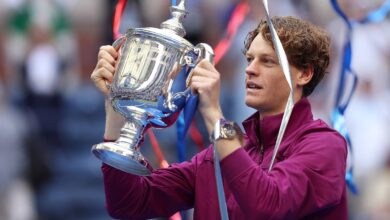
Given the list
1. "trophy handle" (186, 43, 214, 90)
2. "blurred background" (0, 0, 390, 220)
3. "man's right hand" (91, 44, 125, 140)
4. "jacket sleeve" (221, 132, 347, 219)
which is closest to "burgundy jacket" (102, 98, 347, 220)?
"jacket sleeve" (221, 132, 347, 219)

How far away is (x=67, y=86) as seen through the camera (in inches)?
328

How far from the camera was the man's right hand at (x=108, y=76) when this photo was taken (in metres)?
3.60

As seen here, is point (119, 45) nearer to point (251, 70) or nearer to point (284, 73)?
point (251, 70)

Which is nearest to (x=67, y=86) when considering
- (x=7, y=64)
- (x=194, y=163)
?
(x=7, y=64)

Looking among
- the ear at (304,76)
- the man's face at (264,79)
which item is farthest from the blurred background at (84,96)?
the man's face at (264,79)

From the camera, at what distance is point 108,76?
359 centimetres

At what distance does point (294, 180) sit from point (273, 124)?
282 mm

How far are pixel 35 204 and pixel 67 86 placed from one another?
91cm

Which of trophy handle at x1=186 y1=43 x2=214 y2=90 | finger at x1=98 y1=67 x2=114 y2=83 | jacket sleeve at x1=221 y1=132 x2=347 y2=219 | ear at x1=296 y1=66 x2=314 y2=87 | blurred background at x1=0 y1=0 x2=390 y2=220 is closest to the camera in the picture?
jacket sleeve at x1=221 y1=132 x2=347 y2=219

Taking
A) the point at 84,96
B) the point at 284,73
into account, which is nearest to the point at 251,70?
the point at 284,73

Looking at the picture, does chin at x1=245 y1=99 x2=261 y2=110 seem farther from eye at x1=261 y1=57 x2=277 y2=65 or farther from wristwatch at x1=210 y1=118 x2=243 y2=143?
wristwatch at x1=210 y1=118 x2=243 y2=143

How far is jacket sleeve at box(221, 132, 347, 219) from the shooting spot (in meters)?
3.33

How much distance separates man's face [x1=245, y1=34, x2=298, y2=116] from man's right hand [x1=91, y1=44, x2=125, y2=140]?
1.20 feet

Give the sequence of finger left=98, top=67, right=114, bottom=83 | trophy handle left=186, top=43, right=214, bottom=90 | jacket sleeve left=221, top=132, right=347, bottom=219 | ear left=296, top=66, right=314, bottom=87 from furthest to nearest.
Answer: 1. ear left=296, top=66, right=314, bottom=87
2. finger left=98, top=67, right=114, bottom=83
3. trophy handle left=186, top=43, right=214, bottom=90
4. jacket sleeve left=221, top=132, right=347, bottom=219
